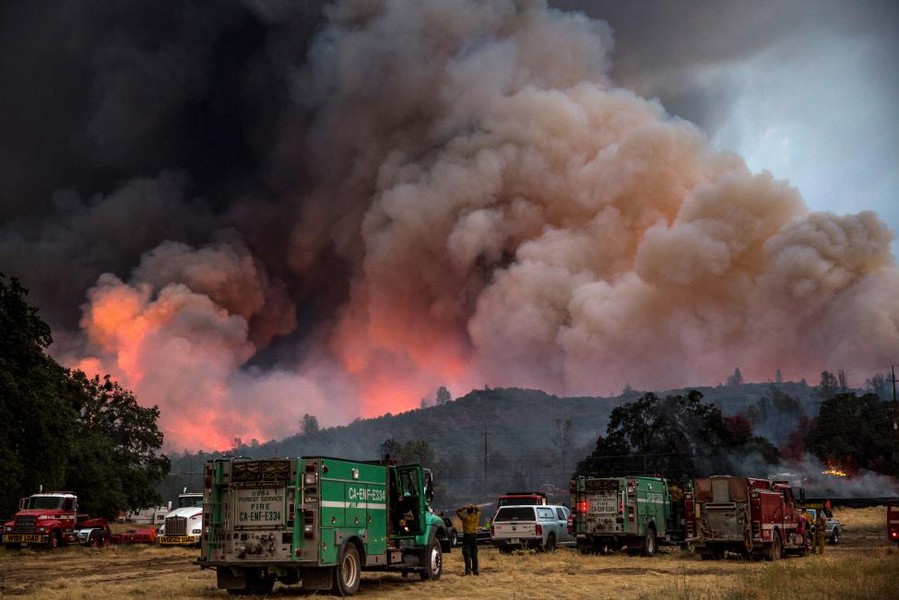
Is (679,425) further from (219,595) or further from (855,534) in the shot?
(219,595)

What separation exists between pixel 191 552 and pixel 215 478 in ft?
69.3

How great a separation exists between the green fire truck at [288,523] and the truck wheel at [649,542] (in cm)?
1668

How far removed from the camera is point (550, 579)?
23.8 metres

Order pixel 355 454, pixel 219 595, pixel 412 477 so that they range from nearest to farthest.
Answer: pixel 219 595 → pixel 412 477 → pixel 355 454

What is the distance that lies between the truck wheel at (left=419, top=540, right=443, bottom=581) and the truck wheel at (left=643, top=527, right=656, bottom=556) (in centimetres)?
1309

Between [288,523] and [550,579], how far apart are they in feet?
28.1

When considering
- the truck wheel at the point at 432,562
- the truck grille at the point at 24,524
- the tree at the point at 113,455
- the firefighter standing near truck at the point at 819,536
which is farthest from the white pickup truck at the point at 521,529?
the tree at the point at 113,455

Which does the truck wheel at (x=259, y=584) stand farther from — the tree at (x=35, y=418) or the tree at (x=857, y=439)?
the tree at (x=857, y=439)

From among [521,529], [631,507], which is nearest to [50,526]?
[521,529]

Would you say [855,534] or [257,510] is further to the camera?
[855,534]

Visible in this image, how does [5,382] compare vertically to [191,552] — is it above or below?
above

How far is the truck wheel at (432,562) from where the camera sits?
23.8m

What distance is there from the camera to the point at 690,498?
1296 inches

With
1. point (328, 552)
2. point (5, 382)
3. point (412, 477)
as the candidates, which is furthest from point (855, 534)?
point (5, 382)
